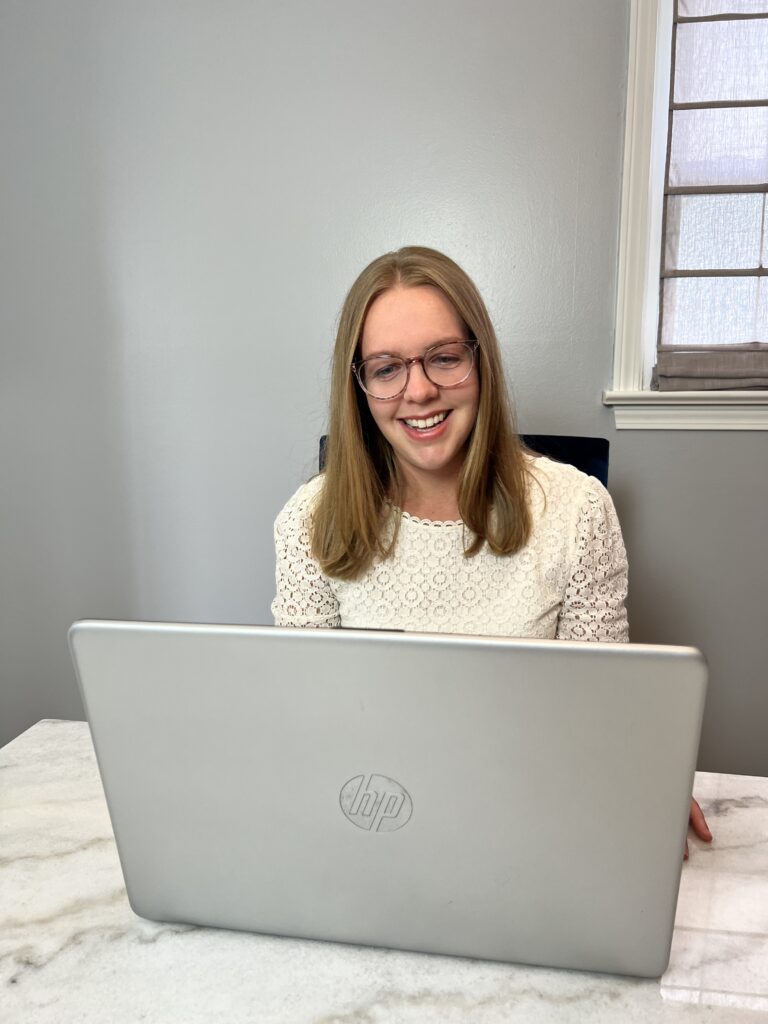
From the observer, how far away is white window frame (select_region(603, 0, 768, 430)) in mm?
1769

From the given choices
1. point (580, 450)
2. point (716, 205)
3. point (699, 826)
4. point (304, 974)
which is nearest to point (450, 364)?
point (580, 450)

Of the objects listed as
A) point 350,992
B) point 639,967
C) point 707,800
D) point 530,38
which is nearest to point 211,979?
point 350,992

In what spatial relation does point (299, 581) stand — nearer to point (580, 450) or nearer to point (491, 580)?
point (491, 580)

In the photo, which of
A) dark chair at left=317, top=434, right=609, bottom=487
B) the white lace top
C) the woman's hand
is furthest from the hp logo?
dark chair at left=317, top=434, right=609, bottom=487

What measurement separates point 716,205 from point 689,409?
0.45 meters

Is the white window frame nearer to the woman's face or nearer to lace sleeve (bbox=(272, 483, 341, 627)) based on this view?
the woman's face

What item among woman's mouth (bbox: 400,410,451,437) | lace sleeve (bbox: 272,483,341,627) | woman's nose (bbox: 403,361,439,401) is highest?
woman's nose (bbox: 403,361,439,401)

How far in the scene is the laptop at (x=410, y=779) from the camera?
21.4 inches

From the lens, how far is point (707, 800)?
897 millimetres

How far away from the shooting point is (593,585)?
1225 millimetres

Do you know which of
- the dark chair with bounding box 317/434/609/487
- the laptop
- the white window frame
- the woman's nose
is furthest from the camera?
the white window frame

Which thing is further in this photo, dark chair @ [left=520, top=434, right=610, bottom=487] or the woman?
dark chair @ [left=520, top=434, right=610, bottom=487]

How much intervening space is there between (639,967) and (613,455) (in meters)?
1.45

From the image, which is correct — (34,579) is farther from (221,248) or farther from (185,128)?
(185,128)
